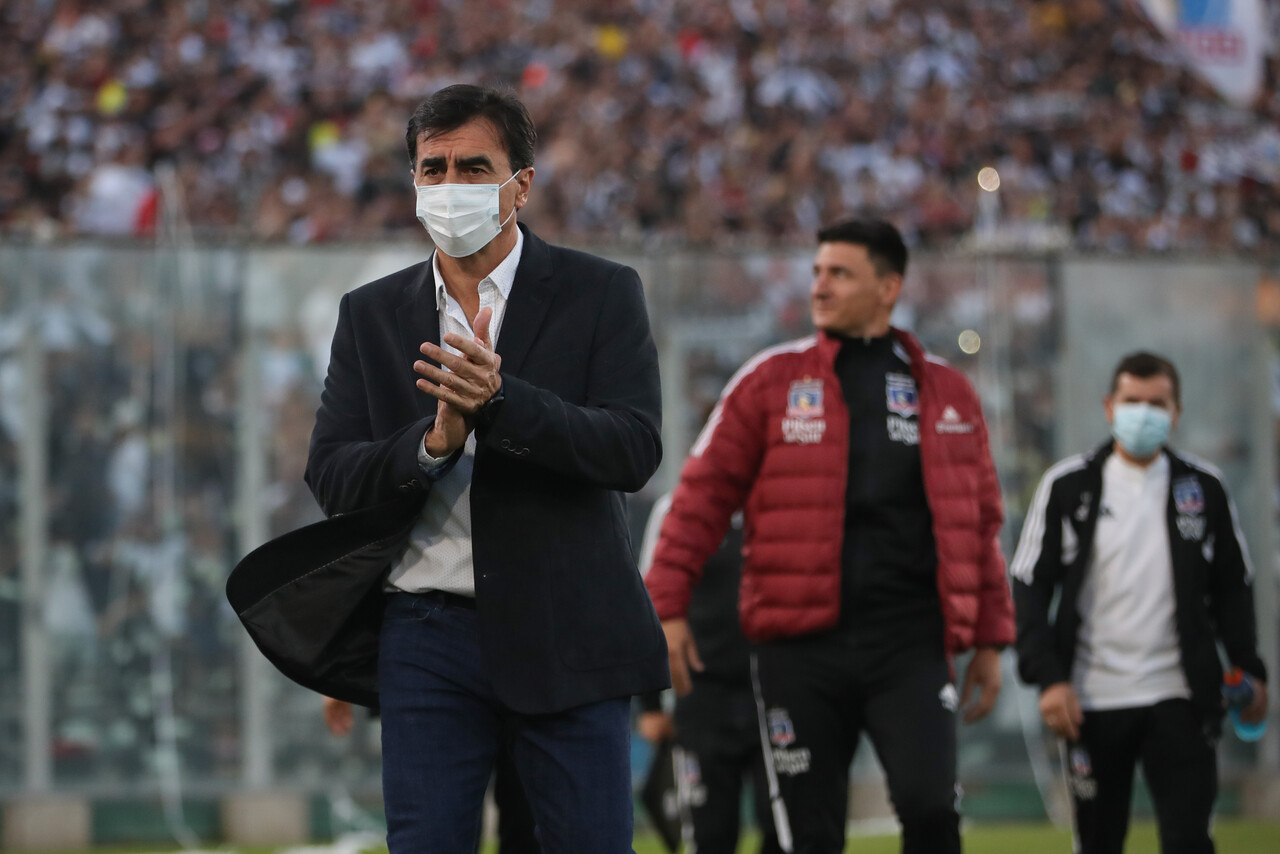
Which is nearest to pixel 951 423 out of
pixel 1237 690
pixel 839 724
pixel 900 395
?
pixel 900 395

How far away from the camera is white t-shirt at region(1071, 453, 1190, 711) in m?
5.48

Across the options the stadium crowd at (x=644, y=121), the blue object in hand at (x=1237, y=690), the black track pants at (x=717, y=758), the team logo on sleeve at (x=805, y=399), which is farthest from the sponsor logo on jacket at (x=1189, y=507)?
the stadium crowd at (x=644, y=121)

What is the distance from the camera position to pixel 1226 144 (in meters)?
14.8

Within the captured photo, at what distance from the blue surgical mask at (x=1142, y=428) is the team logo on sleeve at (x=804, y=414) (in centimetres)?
132

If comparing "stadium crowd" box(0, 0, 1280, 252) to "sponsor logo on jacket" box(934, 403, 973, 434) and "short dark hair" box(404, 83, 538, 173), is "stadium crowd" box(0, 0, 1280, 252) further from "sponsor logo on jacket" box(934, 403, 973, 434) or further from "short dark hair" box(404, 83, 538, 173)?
"short dark hair" box(404, 83, 538, 173)

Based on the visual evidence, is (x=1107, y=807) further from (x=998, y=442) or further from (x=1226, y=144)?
(x=1226, y=144)

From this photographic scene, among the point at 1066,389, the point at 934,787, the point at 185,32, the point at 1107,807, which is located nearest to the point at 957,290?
the point at 1066,389

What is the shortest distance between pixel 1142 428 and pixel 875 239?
1195 millimetres

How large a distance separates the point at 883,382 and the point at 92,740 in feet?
18.6

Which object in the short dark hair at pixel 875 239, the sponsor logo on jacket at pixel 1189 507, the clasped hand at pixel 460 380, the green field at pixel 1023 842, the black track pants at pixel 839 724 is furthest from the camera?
the green field at pixel 1023 842

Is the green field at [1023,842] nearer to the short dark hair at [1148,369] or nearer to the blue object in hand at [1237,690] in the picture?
the blue object in hand at [1237,690]

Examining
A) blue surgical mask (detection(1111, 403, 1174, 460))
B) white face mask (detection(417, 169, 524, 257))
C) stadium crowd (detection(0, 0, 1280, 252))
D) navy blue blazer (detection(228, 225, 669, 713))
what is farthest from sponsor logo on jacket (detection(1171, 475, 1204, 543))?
stadium crowd (detection(0, 0, 1280, 252))

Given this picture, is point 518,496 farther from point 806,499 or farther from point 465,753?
point 806,499

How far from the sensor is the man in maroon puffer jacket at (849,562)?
15.4 feet
